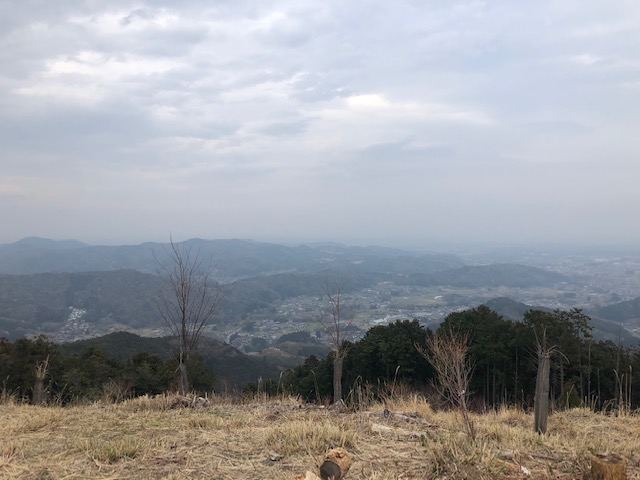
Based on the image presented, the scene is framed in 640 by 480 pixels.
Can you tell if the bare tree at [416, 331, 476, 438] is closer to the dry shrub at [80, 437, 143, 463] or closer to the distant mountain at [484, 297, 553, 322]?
the dry shrub at [80, 437, 143, 463]

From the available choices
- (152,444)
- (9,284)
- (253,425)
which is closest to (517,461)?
(253,425)

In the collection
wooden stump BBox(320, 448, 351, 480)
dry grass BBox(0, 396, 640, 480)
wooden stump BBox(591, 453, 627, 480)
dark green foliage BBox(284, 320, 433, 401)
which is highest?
wooden stump BBox(591, 453, 627, 480)

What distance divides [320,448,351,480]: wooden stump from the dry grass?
28 centimetres

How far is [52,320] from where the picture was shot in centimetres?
9644

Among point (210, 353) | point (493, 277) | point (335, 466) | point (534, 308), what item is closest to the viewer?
point (335, 466)

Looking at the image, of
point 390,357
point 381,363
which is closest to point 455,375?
point 390,357

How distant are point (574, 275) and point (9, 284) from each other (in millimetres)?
186163

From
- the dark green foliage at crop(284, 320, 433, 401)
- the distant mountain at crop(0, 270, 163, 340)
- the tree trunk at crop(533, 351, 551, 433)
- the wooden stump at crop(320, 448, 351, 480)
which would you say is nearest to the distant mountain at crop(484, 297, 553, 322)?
the dark green foliage at crop(284, 320, 433, 401)

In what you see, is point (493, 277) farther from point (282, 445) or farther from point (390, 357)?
point (282, 445)

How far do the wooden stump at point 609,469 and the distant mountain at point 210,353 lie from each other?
1663 inches

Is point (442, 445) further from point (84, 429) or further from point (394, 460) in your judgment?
point (84, 429)

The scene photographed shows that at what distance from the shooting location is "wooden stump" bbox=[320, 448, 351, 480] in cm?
298

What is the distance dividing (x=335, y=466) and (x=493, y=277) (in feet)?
503

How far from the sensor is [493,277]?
141875 mm
